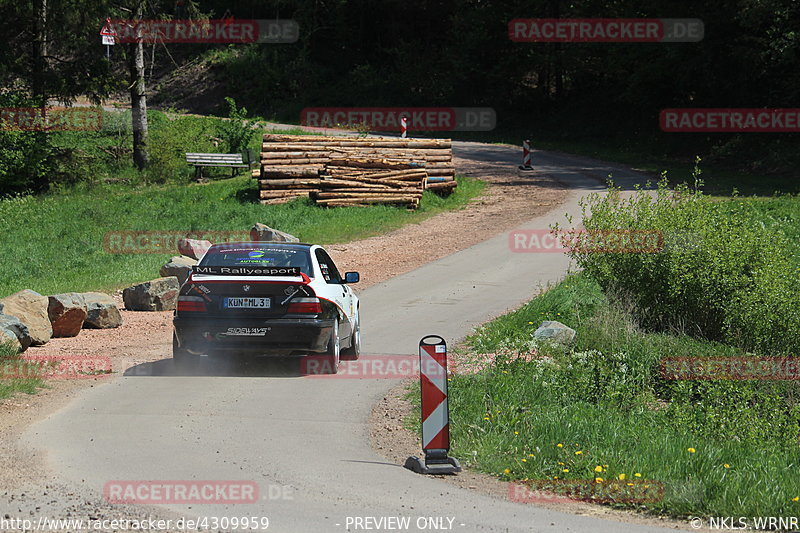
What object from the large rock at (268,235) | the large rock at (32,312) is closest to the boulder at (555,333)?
the large rock at (32,312)

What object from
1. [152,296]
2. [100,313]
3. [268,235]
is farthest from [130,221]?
[100,313]

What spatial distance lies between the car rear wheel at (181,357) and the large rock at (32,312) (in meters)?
2.71

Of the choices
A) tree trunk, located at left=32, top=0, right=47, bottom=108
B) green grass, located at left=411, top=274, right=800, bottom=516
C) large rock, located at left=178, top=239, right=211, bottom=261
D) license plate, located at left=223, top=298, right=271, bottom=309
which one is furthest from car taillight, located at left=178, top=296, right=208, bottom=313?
tree trunk, located at left=32, top=0, right=47, bottom=108

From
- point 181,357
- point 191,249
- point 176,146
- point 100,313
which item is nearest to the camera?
point 181,357

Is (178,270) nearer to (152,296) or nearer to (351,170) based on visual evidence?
(152,296)

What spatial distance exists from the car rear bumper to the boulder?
4.05 m

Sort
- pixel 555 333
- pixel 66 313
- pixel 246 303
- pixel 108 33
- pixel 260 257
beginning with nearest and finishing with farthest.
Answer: pixel 246 303, pixel 260 257, pixel 555 333, pixel 66 313, pixel 108 33

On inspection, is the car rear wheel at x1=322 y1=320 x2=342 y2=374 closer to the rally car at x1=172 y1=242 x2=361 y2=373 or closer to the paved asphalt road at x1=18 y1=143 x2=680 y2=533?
the rally car at x1=172 y1=242 x2=361 y2=373

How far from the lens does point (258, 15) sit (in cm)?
6178

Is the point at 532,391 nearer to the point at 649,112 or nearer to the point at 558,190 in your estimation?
the point at 558,190

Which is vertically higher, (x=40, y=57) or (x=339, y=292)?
(x=40, y=57)

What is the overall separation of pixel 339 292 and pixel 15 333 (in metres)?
4.52

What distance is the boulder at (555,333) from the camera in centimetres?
1370

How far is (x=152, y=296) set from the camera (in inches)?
654
